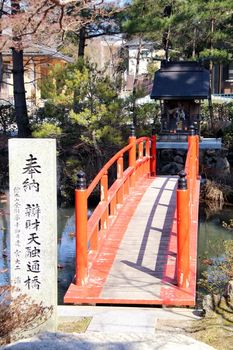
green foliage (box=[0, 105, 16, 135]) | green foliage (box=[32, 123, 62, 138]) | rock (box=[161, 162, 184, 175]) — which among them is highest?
green foliage (box=[0, 105, 16, 135])

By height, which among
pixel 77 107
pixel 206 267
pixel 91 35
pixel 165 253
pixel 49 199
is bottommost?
pixel 206 267

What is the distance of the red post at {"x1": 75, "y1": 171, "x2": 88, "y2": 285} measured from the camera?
17.9 feet

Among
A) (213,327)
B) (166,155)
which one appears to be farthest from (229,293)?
(166,155)

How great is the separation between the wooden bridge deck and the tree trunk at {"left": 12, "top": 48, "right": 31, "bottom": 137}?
8.20 metres

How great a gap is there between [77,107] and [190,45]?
→ 8.25 meters

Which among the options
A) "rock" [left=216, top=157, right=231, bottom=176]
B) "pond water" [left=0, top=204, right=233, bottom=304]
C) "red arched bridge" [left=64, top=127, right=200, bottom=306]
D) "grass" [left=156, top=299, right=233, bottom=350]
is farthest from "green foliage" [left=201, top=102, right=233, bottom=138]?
"grass" [left=156, top=299, right=233, bottom=350]

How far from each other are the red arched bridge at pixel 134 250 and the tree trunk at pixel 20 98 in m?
8.26

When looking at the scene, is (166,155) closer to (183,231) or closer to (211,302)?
(183,231)

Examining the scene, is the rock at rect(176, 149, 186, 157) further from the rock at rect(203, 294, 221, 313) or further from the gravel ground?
the gravel ground

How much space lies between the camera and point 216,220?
13.1m

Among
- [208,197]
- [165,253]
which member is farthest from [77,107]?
[165,253]

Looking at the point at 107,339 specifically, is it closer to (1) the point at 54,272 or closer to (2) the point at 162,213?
(1) the point at 54,272

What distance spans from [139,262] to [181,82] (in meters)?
9.52

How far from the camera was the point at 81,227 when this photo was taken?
18.1 ft
